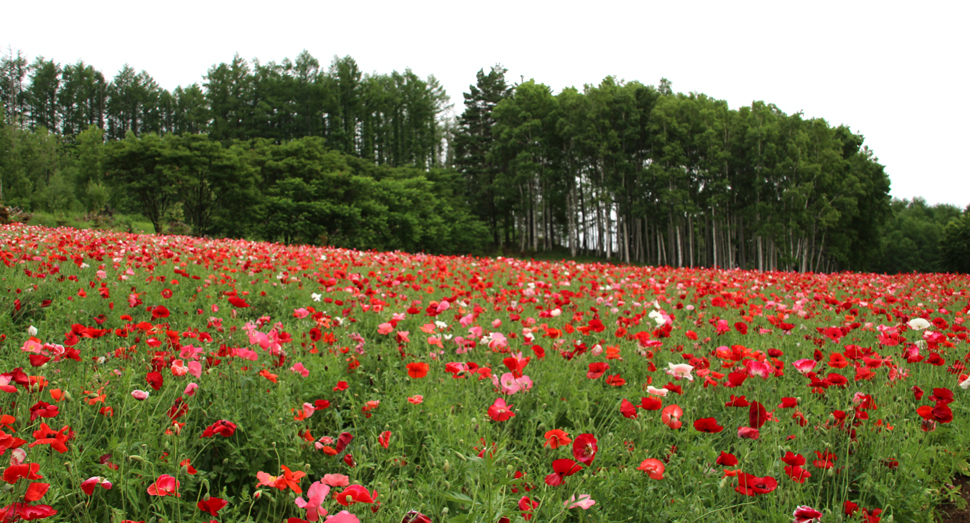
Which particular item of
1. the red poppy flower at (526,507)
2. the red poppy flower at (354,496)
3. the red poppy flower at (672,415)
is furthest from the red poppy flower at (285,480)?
the red poppy flower at (672,415)

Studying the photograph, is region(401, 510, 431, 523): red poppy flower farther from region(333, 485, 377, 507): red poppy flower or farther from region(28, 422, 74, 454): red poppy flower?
region(28, 422, 74, 454): red poppy flower

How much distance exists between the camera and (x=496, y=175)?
3631cm

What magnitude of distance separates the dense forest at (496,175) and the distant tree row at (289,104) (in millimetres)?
213

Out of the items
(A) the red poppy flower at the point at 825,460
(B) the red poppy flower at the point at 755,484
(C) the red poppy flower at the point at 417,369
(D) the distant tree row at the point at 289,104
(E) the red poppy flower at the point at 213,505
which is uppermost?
(D) the distant tree row at the point at 289,104

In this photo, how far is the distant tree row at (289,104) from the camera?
47.2 metres

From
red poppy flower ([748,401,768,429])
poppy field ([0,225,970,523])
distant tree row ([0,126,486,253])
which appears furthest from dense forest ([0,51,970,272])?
red poppy flower ([748,401,768,429])

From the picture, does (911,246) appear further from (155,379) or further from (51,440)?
(51,440)

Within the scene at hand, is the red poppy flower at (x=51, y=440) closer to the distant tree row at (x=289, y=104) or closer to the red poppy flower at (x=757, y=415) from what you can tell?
the red poppy flower at (x=757, y=415)

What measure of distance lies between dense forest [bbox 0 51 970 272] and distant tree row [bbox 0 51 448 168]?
0.70 ft

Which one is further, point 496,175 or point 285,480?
point 496,175

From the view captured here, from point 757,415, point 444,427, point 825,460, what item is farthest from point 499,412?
point 825,460

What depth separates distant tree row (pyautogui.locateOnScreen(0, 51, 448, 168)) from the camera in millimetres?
47219

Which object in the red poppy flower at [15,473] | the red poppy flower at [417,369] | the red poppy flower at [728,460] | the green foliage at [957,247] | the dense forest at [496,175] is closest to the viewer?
the red poppy flower at [15,473]

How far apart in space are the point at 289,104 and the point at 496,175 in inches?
936
